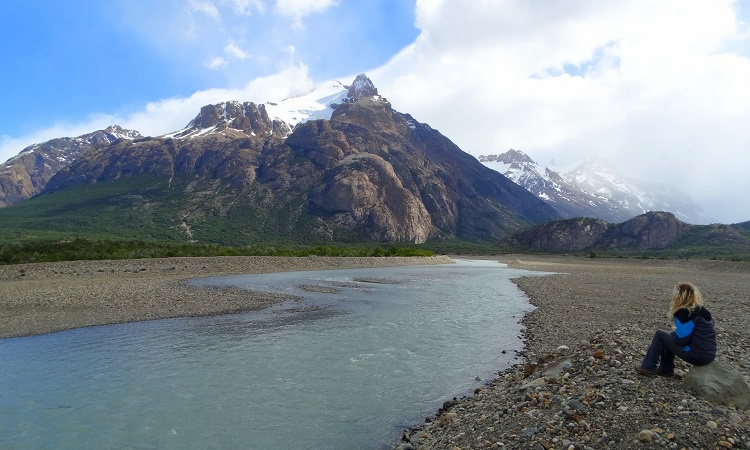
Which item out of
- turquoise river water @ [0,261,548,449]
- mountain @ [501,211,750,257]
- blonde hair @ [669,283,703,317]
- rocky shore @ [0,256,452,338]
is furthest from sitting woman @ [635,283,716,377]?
mountain @ [501,211,750,257]

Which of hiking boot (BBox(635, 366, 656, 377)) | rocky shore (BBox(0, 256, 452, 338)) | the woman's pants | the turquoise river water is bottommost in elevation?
rocky shore (BBox(0, 256, 452, 338))

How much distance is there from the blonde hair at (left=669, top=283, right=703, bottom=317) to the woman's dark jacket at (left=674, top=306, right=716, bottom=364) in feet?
0.26

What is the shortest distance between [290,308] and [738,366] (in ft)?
75.4

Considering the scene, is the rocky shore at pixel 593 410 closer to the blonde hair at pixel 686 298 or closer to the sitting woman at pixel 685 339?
the sitting woman at pixel 685 339

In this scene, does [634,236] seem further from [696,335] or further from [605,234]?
[696,335]

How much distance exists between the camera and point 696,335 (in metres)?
8.20

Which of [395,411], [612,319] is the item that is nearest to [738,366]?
[395,411]

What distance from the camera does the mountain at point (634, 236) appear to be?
13725 cm

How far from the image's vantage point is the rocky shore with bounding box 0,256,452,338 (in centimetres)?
2406

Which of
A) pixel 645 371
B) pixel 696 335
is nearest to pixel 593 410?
pixel 645 371

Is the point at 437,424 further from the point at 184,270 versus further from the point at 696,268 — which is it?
the point at 696,268

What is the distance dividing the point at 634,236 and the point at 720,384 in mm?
180520

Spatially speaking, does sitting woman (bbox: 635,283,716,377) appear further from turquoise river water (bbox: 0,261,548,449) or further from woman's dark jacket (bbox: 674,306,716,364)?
turquoise river water (bbox: 0,261,548,449)

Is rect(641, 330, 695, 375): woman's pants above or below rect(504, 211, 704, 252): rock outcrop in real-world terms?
below
